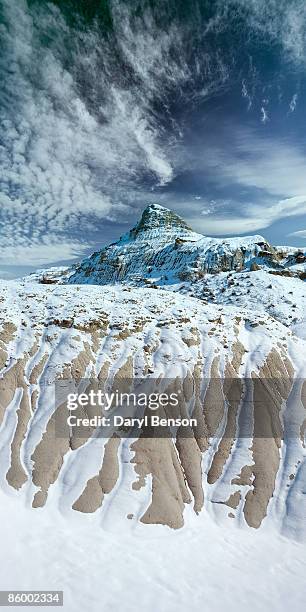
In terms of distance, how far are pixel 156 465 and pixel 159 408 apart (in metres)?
9.93

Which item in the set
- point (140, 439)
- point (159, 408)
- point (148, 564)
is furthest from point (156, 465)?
point (148, 564)

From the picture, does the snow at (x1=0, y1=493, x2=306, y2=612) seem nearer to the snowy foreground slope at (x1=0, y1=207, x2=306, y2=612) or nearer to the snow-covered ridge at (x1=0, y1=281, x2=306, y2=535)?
the snowy foreground slope at (x1=0, y1=207, x2=306, y2=612)

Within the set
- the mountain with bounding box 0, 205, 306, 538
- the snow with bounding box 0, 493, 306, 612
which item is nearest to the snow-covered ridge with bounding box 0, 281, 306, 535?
the mountain with bounding box 0, 205, 306, 538

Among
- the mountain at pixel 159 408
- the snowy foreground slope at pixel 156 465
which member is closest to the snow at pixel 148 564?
the snowy foreground slope at pixel 156 465

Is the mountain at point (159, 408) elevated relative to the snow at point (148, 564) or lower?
elevated

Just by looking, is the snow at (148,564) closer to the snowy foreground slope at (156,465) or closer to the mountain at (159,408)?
the snowy foreground slope at (156,465)

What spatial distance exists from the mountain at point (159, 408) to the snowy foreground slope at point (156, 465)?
21 cm

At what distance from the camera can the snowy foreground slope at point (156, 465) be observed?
107ft

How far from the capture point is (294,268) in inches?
6280

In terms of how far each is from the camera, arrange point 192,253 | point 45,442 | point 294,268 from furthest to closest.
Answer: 1. point 192,253
2. point 294,268
3. point 45,442

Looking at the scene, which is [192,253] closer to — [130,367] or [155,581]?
[130,367]

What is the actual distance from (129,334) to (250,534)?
39196 millimetres

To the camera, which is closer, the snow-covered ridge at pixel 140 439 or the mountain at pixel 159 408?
the snow-covered ridge at pixel 140 439

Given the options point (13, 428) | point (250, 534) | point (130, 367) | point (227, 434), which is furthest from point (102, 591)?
point (130, 367)
